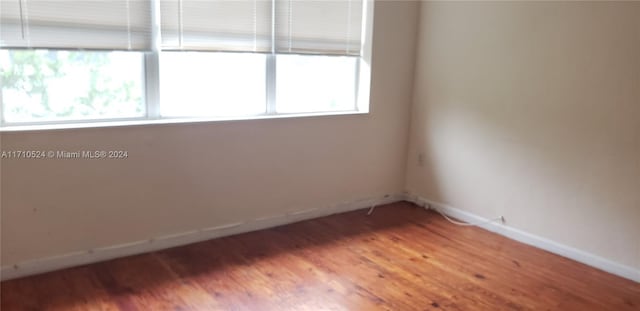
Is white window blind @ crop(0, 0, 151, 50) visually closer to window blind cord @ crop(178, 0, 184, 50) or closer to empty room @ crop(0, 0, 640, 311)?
empty room @ crop(0, 0, 640, 311)

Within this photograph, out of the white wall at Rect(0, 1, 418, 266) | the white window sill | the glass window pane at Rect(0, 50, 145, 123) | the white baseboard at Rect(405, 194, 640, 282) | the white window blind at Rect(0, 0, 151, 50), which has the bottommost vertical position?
the white baseboard at Rect(405, 194, 640, 282)

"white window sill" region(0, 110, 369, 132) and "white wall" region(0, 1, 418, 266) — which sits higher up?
"white window sill" region(0, 110, 369, 132)

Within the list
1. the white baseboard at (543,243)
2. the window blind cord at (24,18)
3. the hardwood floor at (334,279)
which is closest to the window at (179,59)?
the window blind cord at (24,18)

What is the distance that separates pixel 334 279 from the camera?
2959mm

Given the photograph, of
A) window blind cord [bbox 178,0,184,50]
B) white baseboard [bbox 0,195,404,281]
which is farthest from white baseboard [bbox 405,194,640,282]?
window blind cord [bbox 178,0,184,50]

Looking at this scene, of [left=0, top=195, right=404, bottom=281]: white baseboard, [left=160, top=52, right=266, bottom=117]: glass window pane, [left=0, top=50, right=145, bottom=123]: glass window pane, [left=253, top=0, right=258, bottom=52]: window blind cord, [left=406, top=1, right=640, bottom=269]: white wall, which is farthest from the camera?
[left=253, top=0, right=258, bottom=52]: window blind cord

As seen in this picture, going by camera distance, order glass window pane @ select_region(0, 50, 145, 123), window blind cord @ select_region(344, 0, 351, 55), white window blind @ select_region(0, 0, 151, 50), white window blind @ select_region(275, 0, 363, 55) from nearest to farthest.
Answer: white window blind @ select_region(0, 0, 151, 50)
glass window pane @ select_region(0, 50, 145, 123)
white window blind @ select_region(275, 0, 363, 55)
window blind cord @ select_region(344, 0, 351, 55)

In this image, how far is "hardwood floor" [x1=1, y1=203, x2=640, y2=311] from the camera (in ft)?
8.74

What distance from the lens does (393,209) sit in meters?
4.36

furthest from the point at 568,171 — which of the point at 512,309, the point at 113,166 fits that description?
the point at 113,166

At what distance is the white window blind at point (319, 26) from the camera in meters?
3.62

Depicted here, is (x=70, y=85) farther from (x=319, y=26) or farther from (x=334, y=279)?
(x=334, y=279)

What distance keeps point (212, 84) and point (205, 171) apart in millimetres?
600

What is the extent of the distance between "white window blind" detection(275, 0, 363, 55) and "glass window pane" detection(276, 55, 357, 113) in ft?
0.33
